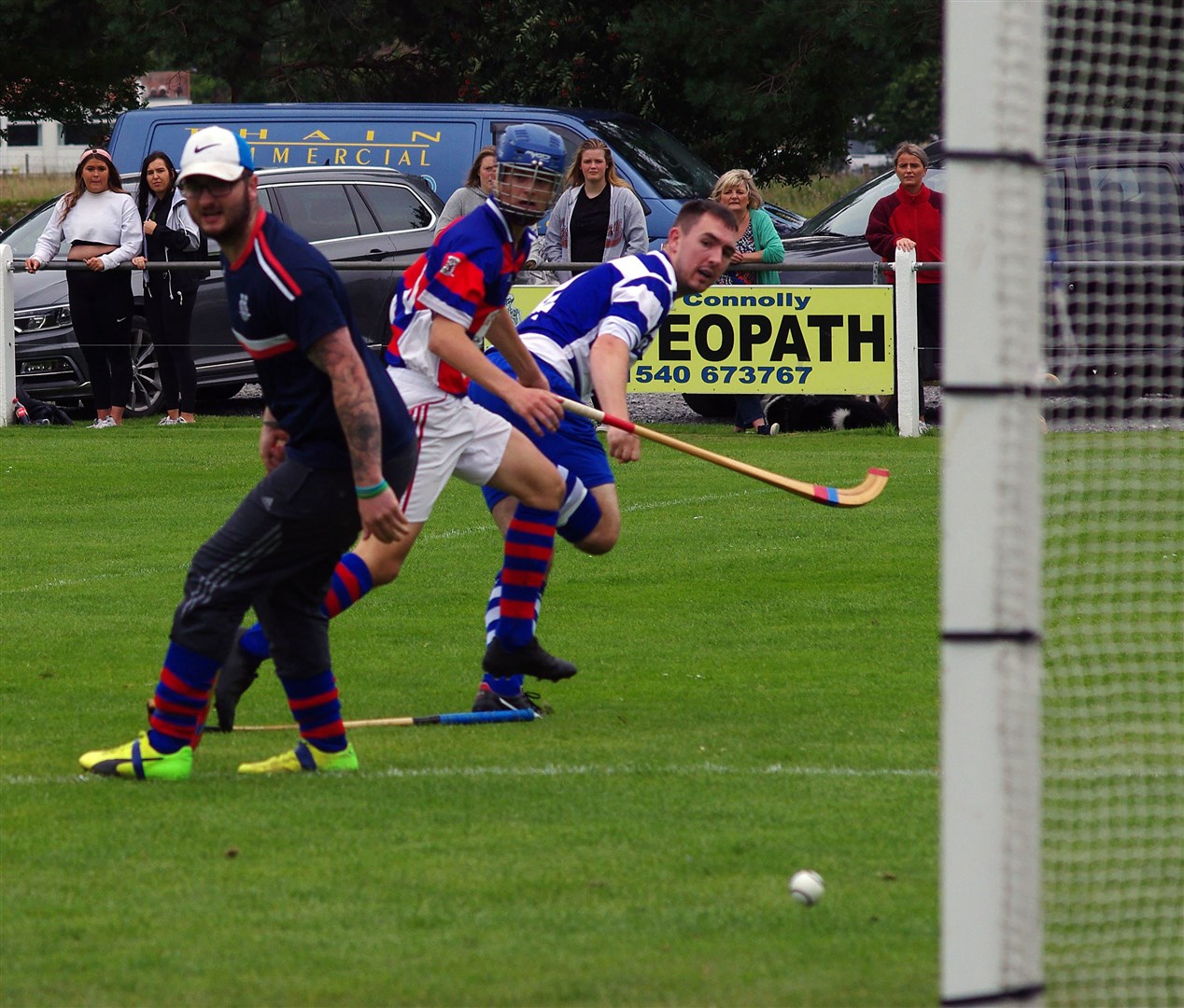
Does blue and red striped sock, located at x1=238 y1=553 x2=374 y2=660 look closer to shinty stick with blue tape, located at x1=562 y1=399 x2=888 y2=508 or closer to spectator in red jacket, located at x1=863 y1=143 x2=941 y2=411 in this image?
shinty stick with blue tape, located at x1=562 y1=399 x2=888 y2=508

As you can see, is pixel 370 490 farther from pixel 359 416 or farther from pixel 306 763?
pixel 306 763

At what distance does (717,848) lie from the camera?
16.7 ft

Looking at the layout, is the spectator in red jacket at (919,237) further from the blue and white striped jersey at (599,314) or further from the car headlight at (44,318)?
the blue and white striped jersey at (599,314)

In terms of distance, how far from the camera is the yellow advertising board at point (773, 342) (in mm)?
14703

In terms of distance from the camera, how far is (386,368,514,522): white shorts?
671 cm

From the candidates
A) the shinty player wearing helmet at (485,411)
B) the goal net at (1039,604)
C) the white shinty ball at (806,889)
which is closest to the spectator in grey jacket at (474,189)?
the goal net at (1039,604)

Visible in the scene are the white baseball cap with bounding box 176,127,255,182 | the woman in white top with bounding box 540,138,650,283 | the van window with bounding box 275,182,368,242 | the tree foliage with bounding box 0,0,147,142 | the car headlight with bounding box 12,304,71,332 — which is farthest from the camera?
the tree foliage with bounding box 0,0,147,142

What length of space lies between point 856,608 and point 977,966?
533cm

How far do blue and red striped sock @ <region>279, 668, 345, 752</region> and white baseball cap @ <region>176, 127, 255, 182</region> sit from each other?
1.45 metres

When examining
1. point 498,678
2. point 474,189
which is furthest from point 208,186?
point 474,189

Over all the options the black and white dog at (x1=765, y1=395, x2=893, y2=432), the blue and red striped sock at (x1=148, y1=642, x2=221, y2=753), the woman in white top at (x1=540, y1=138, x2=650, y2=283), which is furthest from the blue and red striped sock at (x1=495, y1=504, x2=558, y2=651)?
the black and white dog at (x1=765, y1=395, x2=893, y2=432)

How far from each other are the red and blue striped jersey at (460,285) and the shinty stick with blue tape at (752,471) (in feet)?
1.32

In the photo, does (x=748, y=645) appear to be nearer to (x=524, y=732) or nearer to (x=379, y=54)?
(x=524, y=732)

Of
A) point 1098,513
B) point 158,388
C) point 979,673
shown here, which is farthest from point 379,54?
point 979,673
